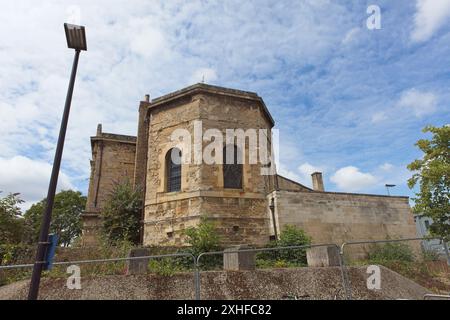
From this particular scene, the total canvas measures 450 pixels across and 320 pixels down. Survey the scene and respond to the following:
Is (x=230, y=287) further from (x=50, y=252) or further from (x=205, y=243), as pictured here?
(x=50, y=252)

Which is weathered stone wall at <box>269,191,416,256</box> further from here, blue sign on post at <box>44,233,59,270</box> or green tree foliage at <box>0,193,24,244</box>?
green tree foliage at <box>0,193,24,244</box>

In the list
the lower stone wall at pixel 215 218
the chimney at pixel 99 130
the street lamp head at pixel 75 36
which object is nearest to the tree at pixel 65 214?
the chimney at pixel 99 130

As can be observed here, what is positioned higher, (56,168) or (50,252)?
(56,168)

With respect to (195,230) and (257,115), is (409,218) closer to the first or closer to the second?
(257,115)

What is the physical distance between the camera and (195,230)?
1066 centimetres

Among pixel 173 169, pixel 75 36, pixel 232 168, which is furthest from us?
pixel 173 169

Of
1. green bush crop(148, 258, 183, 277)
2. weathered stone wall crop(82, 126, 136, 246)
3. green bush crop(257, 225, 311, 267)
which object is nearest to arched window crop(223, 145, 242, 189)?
green bush crop(257, 225, 311, 267)

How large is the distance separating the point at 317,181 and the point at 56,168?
16.2 metres

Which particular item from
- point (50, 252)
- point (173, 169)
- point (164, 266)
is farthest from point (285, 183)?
point (50, 252)

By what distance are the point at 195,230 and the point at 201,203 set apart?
4.96 feet

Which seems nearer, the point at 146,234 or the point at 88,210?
the point at 146,234

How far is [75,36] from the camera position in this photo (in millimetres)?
5523
